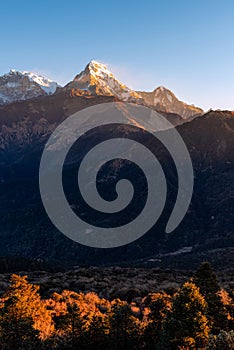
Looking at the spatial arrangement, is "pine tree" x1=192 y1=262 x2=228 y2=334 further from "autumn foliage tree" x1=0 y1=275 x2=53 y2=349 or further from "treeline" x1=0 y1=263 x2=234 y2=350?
"autumn foliage tree" x1=0 y1=275 x2=53 y2=349

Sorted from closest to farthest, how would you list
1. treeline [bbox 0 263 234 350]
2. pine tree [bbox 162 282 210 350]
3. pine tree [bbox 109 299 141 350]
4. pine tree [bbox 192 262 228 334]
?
pine tree [bbox 162 282 210 350]
treeline [bbox 0 263 234 350]
pine tree [bbox 109 299 141 350]
pine tree [bbox 192 262 228 334]

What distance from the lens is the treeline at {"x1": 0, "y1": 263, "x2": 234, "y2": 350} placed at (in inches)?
754

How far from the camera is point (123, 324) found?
2194 centimetres

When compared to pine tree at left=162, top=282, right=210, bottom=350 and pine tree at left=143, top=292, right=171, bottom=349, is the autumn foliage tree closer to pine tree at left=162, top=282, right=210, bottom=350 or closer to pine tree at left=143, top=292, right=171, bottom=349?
pine tree at left=143, top=292, right=171, bottom=349

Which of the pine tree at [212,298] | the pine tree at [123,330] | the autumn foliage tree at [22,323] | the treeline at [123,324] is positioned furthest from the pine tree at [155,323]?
the autumn foliage tree at [22,323]

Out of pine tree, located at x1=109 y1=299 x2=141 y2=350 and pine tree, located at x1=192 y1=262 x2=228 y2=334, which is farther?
pine tree, located at x1=192 y1=262 x2=228 y2=334

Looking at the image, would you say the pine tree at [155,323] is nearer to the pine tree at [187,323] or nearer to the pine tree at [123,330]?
the pine tree at [123,330]

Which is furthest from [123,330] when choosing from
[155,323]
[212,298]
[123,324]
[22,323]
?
[212,298]

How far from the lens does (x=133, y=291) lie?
3778cm

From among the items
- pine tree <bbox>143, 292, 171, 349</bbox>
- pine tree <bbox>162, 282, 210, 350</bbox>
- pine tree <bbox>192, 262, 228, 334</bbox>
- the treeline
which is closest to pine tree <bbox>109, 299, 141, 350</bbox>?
the treeline

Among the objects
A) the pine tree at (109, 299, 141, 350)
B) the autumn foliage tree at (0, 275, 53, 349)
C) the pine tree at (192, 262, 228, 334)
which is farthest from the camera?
the pine tree at (192, 262, 228, 334)

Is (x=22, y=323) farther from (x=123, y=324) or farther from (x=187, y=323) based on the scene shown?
(x=187, y=323)

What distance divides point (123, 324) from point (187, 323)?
428 cm

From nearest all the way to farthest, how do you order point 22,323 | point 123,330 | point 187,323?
point 187,323
point 22,323
point 123,330
